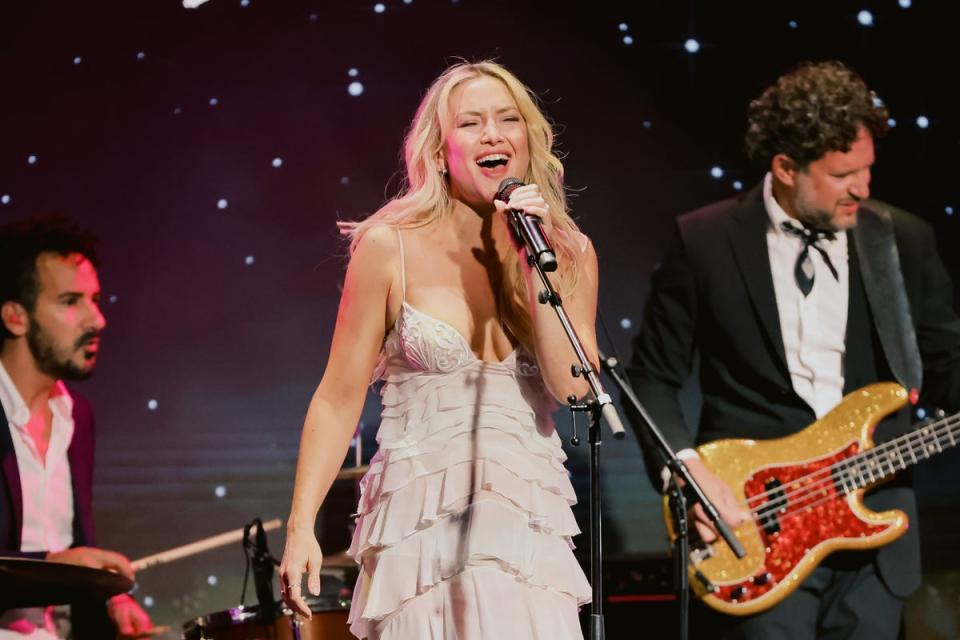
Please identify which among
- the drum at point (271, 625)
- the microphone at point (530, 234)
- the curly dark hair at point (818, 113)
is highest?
the curly dark hair at point (818, 113)

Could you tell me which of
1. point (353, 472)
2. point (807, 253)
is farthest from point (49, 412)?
point (807, 253)

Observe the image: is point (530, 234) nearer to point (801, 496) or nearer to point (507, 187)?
point (507, 187)

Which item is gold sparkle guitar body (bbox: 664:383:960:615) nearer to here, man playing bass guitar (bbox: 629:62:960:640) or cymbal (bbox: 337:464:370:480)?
man playing bass guitar (bbox: 629:62:960:640)

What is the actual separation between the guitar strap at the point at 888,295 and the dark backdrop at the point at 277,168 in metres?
0.73

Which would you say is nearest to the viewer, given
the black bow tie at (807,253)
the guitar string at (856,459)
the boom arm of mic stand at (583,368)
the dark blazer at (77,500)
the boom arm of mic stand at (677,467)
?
the boom arm of mic stand at (583,368)

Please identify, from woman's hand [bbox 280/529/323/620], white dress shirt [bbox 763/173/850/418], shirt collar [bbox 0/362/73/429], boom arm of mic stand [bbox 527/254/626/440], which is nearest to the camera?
boom arm of mic stand [bbox 527/254/626/440]

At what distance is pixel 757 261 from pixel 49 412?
8.77 ft

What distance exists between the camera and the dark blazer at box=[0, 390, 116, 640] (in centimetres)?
401

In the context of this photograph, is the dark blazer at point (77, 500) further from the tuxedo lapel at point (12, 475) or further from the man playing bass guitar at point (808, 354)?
the man playing bass guitar at point (808, 354)

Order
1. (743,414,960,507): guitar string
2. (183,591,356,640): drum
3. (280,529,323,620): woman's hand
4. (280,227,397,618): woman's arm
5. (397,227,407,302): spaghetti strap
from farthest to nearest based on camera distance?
1. (743,414,960,507): guitar string
2. (183,591,356,640): drum
3. (397,227,407,302): spaghetti strap
4. (280,227,397,618): woman's arm
5. (280,529,323,620): woman's hand

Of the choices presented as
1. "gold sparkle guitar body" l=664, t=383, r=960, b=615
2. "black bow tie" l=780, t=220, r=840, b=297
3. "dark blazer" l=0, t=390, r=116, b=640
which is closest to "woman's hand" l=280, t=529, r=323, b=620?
"gold sparkle guitar body" l=664, t=383, r=960, b=615

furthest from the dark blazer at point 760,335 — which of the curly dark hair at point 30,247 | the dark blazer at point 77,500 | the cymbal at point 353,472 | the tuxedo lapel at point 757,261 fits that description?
the curly dark hair at point 30,247

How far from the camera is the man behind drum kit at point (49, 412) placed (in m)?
4.05

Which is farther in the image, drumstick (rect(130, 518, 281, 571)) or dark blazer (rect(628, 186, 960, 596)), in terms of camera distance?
drumstick (rect(130, 518, 281, 571))
